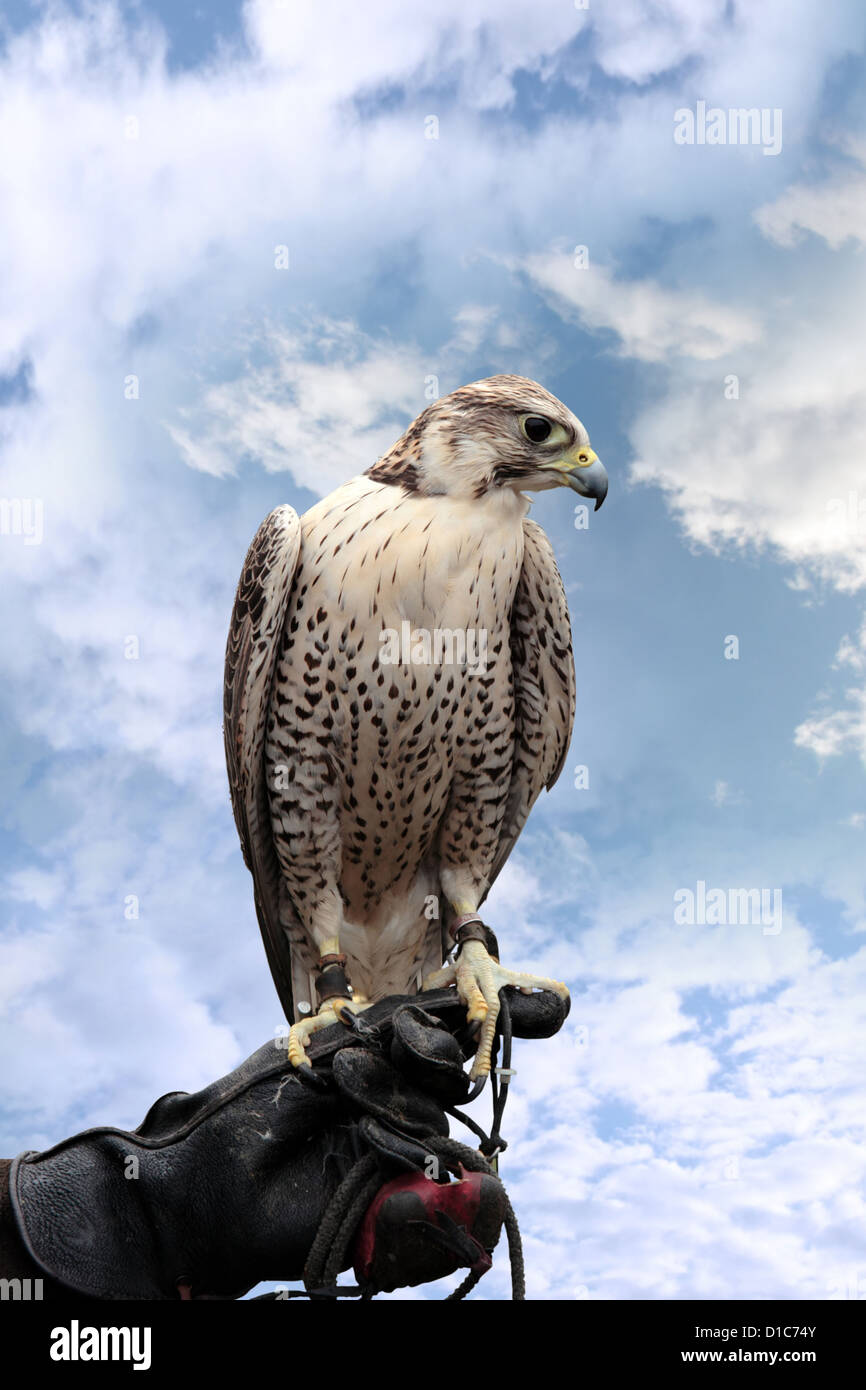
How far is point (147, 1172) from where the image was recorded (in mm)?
3002

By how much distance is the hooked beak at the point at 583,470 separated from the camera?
3.82 meters

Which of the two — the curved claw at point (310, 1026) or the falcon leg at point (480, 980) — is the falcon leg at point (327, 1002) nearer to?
the curved claw at point (310, 1026)

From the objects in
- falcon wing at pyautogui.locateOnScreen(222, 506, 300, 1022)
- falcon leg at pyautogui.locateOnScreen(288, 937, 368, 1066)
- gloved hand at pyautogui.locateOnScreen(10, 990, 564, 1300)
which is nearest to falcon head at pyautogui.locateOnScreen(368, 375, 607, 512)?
falcon wing at pyautogui.locateOnScreen(222, 506, 300, 1022)

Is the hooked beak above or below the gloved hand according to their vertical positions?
above

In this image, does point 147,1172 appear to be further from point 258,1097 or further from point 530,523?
point 530,523

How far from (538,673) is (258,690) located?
0.97 metres

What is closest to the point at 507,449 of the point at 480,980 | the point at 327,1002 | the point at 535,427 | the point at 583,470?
the point at 535,427

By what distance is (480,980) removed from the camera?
11.8 feet

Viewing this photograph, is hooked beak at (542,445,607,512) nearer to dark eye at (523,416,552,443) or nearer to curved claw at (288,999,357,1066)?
dark eye at (523,416,552,443)

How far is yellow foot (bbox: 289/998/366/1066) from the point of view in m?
3.15
